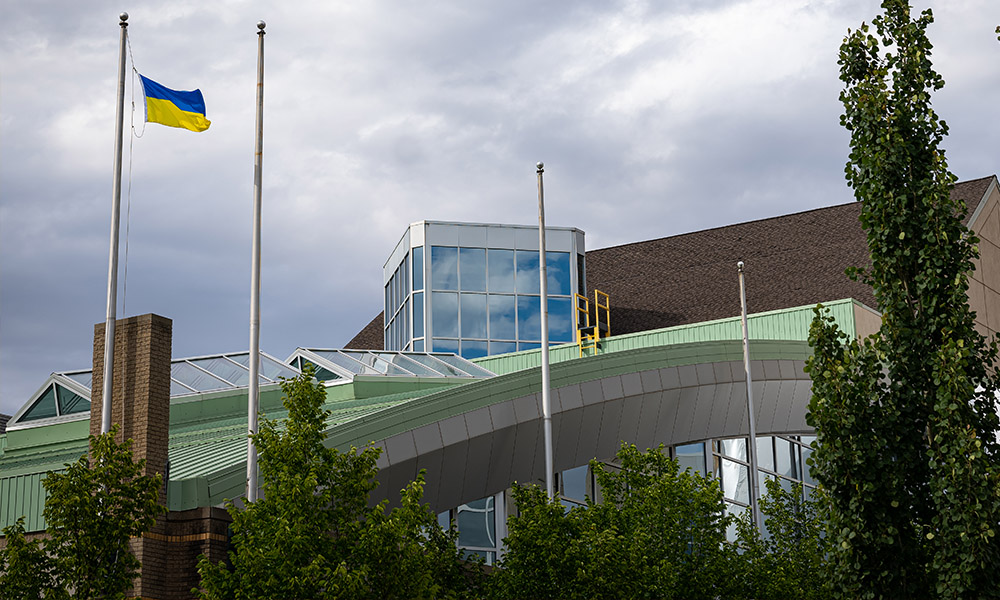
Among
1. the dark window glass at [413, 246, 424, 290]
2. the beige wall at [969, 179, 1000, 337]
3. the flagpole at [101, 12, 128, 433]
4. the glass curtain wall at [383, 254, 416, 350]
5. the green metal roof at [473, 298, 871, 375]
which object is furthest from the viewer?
the glass curtain wall at [383, 254, 416, 350]

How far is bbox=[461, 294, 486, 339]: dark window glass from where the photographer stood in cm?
5200

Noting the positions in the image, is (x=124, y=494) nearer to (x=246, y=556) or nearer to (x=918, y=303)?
(x=246, y=556)

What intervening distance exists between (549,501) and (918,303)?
8.71 meters

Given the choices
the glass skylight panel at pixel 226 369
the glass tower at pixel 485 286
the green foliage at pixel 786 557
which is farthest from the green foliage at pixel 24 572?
the glass tower at pixel 485 286

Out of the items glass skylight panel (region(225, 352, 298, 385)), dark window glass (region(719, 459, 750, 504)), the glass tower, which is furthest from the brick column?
the glass tower

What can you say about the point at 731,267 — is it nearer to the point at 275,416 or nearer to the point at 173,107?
the point at 275,416

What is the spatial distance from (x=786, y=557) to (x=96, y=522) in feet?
51.7

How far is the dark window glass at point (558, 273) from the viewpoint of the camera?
51.8m

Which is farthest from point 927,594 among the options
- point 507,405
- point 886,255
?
point 507,405

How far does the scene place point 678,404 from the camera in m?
32.5

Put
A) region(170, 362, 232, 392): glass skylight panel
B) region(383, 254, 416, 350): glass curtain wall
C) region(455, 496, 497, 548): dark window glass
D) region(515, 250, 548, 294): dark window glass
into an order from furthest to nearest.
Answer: region(383, 254, 416, 350): glass curtain wall, region(515, 250, 548, 294): dark window glass, region(455, 496, 497, 548): dark window glass, region(170, 362, 232, 392): glass skylight panel

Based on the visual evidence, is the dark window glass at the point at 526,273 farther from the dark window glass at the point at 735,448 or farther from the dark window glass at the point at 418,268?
the dark window glass at the point at 735,448

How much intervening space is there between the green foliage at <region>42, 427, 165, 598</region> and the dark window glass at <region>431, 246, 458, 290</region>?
35.0 metres

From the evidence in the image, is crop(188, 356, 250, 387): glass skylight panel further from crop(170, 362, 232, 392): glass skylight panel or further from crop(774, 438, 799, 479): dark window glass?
crop(774, 438, 799, 479): dark window glass
